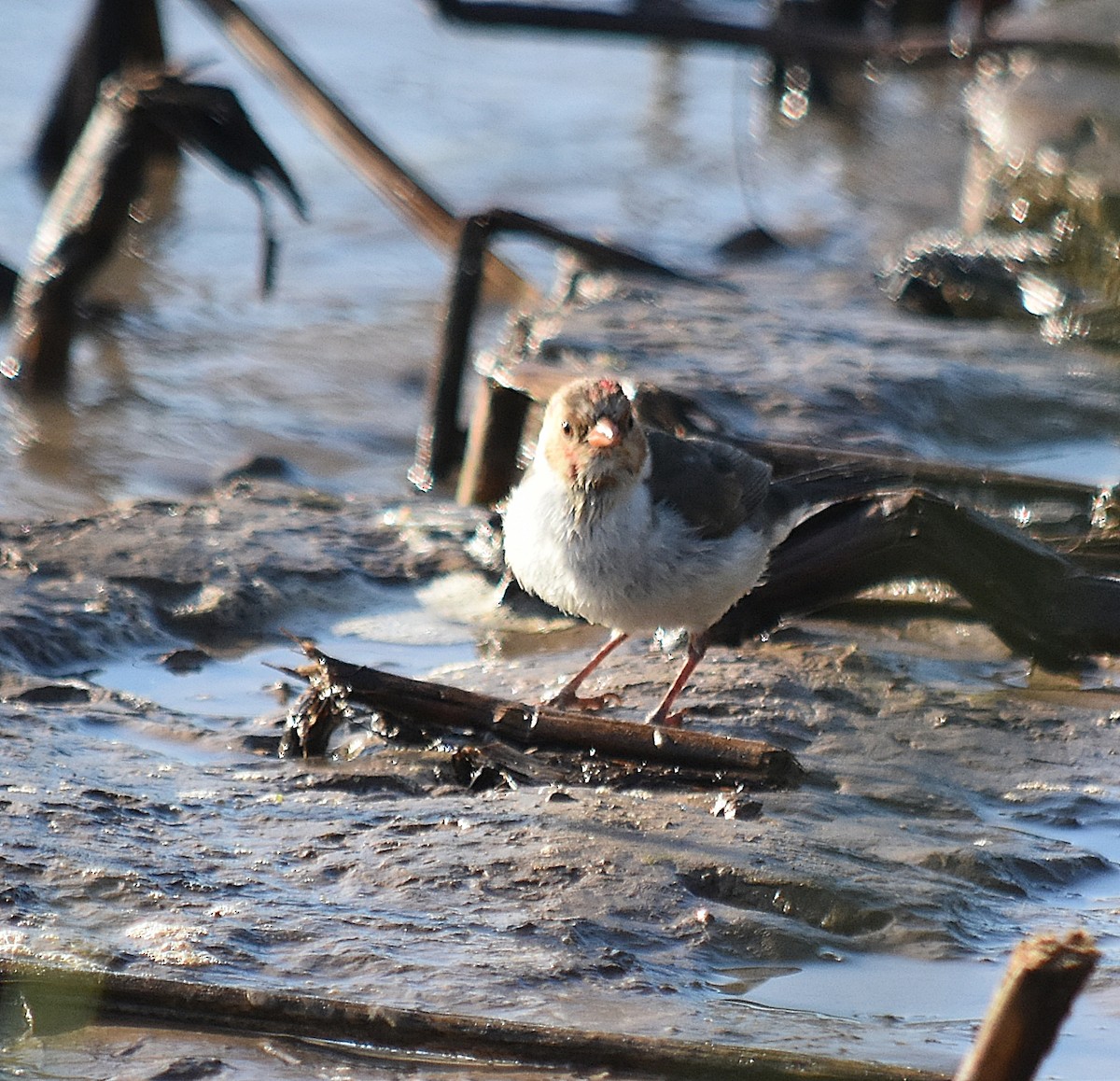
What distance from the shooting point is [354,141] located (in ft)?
27.6

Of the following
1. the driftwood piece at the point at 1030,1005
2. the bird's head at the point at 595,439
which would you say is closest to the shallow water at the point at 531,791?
the bird's head at the point at 595,439

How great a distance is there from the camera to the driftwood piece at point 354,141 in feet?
26.9

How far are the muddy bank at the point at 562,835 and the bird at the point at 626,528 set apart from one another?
38cm

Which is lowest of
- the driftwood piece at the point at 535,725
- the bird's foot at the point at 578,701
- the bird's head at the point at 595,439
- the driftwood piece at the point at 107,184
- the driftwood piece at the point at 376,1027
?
the driftwood piece at the point at 376,1027

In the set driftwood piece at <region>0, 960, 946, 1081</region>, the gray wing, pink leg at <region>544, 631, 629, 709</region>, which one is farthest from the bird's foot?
driftwood piece at <region>0, 960, 946, 1081</region>

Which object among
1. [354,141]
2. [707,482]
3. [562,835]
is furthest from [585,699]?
[354,141]

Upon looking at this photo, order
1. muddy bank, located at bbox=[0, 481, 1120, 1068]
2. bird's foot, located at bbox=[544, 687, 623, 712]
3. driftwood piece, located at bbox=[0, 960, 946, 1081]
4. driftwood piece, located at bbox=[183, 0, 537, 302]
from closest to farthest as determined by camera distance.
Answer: driftwood piece, located at bbox=[0, 960, 946, 1081]
muddy bank, located at bbox=[0, 481, 1120, 1068]
bird's foot, located at bbox=[544, 687, 623, 712]
driftwood piece, located at bbox=[183, 0, 537, 302]

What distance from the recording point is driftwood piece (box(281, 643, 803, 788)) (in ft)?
13.8

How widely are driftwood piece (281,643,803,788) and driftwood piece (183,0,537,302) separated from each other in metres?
3.96

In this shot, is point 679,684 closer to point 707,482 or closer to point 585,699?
point 585,699

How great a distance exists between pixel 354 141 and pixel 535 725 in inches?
190

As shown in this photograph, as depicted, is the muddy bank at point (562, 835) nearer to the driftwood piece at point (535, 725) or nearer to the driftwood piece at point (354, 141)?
the driftwood piece at point (535, 725)

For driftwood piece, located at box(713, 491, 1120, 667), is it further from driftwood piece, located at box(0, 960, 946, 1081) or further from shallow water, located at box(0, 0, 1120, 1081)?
driftwood piece, located at box(0, 960, 946, 1081)

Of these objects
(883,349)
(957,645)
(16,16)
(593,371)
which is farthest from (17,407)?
(16,16)
